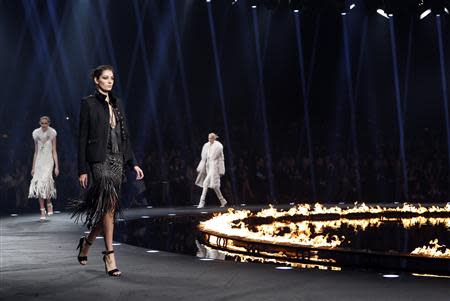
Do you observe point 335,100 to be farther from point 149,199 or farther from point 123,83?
point 149,199

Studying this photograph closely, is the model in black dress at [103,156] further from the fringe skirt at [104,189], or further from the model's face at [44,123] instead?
the model's face at [44,123]

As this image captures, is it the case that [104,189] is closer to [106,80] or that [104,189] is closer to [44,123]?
[106,80]

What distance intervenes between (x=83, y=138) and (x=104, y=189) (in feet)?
1.58

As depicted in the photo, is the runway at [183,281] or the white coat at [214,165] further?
the white coat at [214,165]

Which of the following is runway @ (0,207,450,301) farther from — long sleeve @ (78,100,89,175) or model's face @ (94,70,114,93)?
model's face @ (94,70,114,93)

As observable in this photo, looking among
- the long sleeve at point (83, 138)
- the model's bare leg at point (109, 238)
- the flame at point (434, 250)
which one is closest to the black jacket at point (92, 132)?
the long sleeve at point (83, 138)

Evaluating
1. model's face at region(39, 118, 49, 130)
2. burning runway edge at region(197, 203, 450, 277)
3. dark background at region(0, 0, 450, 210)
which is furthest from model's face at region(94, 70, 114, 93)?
dark background at region(0, 0, 450, 210)

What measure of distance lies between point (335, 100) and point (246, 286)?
21.1m

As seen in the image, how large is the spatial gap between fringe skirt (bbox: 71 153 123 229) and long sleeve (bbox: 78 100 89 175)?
0.41 ft

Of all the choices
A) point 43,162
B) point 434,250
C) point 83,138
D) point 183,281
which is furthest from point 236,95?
point 183,281

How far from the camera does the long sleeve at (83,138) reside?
6457 mm

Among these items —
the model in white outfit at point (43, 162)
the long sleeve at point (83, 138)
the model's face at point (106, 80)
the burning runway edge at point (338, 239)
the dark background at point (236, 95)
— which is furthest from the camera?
the dark background at point (236, 95)

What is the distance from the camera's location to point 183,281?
6160 mm

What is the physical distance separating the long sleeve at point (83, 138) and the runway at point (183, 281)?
96 centimetres
